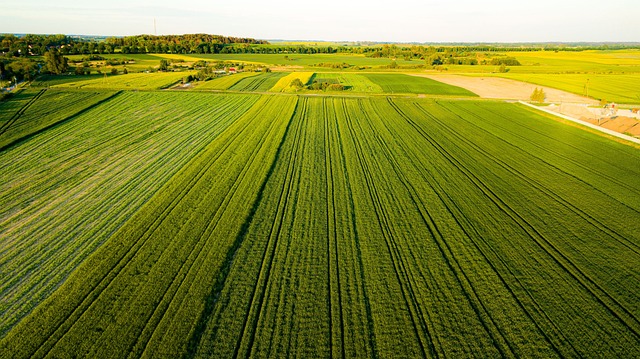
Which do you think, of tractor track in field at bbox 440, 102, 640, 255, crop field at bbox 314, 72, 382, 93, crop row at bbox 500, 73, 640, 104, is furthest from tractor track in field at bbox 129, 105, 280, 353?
crop row at bbox 500, 73, 640, 104

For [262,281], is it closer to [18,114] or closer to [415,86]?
[18,114]

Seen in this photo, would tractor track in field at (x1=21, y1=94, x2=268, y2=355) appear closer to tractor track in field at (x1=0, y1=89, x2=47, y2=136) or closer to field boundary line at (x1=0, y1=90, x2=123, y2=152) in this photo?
field boundary line at (x1=0, y1=90, x2=123, y2=152)

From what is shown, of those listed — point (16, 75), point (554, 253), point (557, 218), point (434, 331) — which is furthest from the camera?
point (16, 75)

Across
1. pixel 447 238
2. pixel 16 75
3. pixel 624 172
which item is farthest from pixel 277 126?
pixel 16 75

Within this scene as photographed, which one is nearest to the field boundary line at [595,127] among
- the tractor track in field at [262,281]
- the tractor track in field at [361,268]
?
the tractor track in field at [361,268]

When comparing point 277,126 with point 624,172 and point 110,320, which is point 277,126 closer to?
point 110,320
